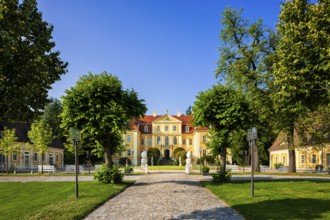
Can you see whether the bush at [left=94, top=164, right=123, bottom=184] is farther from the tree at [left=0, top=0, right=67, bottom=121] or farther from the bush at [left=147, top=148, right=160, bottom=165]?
the bush at [left=147, top=148, right=160, bottom=165]

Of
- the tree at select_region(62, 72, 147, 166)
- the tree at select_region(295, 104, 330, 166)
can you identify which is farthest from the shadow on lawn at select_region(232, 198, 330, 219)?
the tree at select_region(295, 104, 330, 166)

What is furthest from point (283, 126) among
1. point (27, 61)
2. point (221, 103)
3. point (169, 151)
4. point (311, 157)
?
point (169, 151)

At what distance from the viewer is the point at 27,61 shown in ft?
23.6

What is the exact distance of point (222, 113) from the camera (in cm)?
2031

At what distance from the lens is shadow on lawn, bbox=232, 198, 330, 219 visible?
9141 mm

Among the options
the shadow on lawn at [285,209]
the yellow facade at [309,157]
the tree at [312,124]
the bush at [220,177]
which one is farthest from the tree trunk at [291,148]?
the shadow on lawn at [285,209]

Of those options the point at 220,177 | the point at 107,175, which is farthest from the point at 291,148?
the point at 107,175

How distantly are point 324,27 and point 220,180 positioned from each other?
37.7 ft

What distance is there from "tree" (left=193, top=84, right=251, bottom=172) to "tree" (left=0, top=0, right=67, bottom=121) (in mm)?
13566

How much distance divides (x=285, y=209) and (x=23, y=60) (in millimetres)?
8235

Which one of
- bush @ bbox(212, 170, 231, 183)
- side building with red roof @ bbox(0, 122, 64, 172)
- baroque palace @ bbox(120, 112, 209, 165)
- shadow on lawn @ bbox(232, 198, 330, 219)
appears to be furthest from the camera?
baroque palace @ bbox(120, 112, 209, 165)

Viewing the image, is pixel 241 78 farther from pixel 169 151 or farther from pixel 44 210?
pixel 169 151

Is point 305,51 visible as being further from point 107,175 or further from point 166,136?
point 166,136

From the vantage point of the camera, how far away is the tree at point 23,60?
6.86 m
